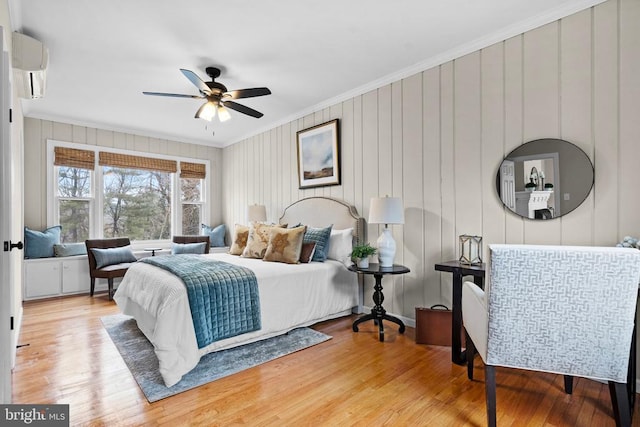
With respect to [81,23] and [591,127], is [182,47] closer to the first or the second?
[81,23]

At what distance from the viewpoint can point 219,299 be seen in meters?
2.48

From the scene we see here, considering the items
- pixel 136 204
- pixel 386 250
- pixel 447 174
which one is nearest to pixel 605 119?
pixel 447 174

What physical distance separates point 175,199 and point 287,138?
2502 millimetres

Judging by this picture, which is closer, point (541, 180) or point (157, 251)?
point (541, 180)

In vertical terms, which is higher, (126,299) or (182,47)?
(182,47)

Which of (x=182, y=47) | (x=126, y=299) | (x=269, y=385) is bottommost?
(x=269, y=385)

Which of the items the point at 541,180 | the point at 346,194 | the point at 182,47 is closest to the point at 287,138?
the point at 346,194

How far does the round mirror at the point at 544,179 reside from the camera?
2.24m

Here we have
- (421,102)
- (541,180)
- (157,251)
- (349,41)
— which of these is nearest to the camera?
(541,180)

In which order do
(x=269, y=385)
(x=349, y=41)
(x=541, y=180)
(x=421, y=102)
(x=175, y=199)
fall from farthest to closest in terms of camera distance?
(x=175, y=199) < (x=421, y=102) < (x=349, y=41) < (x=541, y=180) < (x=269, y=385)

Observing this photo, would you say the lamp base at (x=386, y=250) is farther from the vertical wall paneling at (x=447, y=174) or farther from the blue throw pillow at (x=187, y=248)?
the blue throw pillow at (x=187, y=248)

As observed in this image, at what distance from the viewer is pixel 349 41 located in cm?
271

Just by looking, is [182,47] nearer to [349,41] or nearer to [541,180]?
[349,41]

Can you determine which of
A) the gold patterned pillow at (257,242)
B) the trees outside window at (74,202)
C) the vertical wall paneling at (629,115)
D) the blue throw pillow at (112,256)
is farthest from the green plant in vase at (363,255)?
the trees outside window at (74,202)
